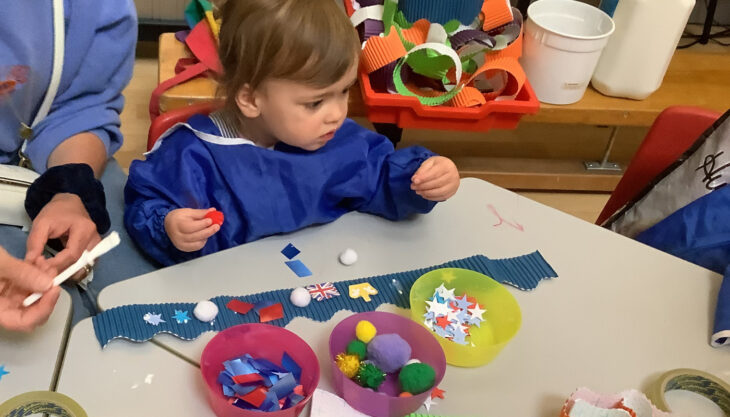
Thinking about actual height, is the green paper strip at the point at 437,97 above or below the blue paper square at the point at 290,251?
below

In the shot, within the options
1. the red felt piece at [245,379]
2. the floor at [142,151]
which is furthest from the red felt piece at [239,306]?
the floor at [142,151]

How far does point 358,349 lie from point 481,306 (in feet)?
0.65

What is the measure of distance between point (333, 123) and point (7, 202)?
45cm

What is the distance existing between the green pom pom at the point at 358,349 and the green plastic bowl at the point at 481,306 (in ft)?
0.29

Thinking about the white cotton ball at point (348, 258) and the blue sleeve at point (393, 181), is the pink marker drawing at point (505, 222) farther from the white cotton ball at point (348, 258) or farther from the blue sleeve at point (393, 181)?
the white cotton ball at point (348, 258)

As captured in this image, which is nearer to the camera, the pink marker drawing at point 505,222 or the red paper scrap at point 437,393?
the red paper scrap at point 437,393

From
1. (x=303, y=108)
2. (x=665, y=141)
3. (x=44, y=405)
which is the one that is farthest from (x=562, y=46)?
(x=44, y=405)

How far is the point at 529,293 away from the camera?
0.87m

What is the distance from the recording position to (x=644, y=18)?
67.8 inches

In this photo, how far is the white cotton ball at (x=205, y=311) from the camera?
0.76 meters

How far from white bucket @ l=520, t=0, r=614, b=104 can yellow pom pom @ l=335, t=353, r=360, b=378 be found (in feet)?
3.97

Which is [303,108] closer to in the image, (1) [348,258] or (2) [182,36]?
(1) [348,258]

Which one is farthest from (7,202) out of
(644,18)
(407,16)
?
(644,18)

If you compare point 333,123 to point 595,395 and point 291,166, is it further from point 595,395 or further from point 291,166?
point 595,395
